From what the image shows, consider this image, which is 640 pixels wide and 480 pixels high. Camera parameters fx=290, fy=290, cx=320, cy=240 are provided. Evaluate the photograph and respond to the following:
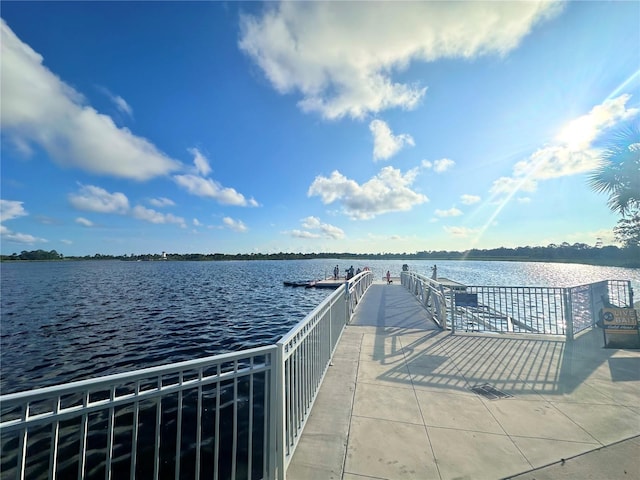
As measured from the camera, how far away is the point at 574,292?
6609 mm

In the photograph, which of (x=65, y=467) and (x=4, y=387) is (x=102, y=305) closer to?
(x=4, y=387)

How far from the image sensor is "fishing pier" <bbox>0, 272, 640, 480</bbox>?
7.45 feet

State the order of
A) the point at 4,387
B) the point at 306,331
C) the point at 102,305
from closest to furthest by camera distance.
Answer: the point at 306,331 < the point at 4,387 < the point at 102,305

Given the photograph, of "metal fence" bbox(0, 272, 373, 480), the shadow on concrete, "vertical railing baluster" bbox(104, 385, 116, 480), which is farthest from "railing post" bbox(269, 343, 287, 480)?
the shadow on concrete

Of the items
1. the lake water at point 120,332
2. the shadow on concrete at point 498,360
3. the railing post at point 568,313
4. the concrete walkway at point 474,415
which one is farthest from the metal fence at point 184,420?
the railing post at point 568,313

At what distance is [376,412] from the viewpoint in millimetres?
3625

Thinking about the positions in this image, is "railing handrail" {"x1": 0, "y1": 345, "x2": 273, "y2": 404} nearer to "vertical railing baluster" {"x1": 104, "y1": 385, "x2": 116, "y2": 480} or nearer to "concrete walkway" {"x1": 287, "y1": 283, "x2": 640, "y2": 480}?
"vertical railing baluster" {"x1": 104, "y1": 385, "x2": 116, "y2": 480}

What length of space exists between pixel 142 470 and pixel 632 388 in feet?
24.1

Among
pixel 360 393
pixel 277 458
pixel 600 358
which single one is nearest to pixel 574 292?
pixel 600 358

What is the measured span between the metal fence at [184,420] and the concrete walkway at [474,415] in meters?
0.47

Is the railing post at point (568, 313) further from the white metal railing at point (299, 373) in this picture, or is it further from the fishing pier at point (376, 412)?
the white metal railing at point (299, 373)

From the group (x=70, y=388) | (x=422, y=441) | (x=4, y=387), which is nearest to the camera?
(x=70, y=388)

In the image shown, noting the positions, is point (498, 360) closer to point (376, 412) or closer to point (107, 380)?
point (376, 412)

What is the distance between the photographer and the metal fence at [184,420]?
5.79 ft
